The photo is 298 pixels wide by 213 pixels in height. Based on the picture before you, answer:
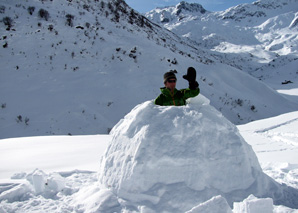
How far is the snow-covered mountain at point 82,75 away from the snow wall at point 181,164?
4743 millimetres

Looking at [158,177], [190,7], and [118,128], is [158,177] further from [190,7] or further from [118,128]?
[190,7]

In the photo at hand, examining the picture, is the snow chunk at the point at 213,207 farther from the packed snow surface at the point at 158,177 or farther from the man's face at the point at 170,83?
the man's face at the point at 170,83

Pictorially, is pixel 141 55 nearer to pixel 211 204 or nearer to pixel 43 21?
pixel 43 21

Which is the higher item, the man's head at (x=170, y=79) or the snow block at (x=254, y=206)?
the man's head at (x=170, y=79)

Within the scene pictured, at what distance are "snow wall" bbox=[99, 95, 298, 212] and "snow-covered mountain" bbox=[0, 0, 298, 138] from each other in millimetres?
4743

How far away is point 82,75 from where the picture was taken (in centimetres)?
924

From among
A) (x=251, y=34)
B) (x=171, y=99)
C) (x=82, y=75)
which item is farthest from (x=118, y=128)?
(x=251, y=34)

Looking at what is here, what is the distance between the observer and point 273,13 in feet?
245

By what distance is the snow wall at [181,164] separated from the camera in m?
2.31

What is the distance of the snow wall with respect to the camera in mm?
2314

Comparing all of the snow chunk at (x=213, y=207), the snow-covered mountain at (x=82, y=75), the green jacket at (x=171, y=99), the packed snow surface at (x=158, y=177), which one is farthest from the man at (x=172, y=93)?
the snow-covered mountain at (x=82, y=75)

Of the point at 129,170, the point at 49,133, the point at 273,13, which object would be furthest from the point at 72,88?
the point at 273,13

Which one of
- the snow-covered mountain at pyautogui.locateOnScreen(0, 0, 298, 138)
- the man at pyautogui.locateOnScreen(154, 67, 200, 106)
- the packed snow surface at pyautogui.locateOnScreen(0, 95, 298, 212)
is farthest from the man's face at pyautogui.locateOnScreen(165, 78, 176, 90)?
the snow-covered mountain at pyautogui.locateOnScreen(0, 0, 298, 138)

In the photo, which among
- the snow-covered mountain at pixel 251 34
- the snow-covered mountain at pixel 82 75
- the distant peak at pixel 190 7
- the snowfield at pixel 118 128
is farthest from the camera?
the distant peak at pixel 190 7
